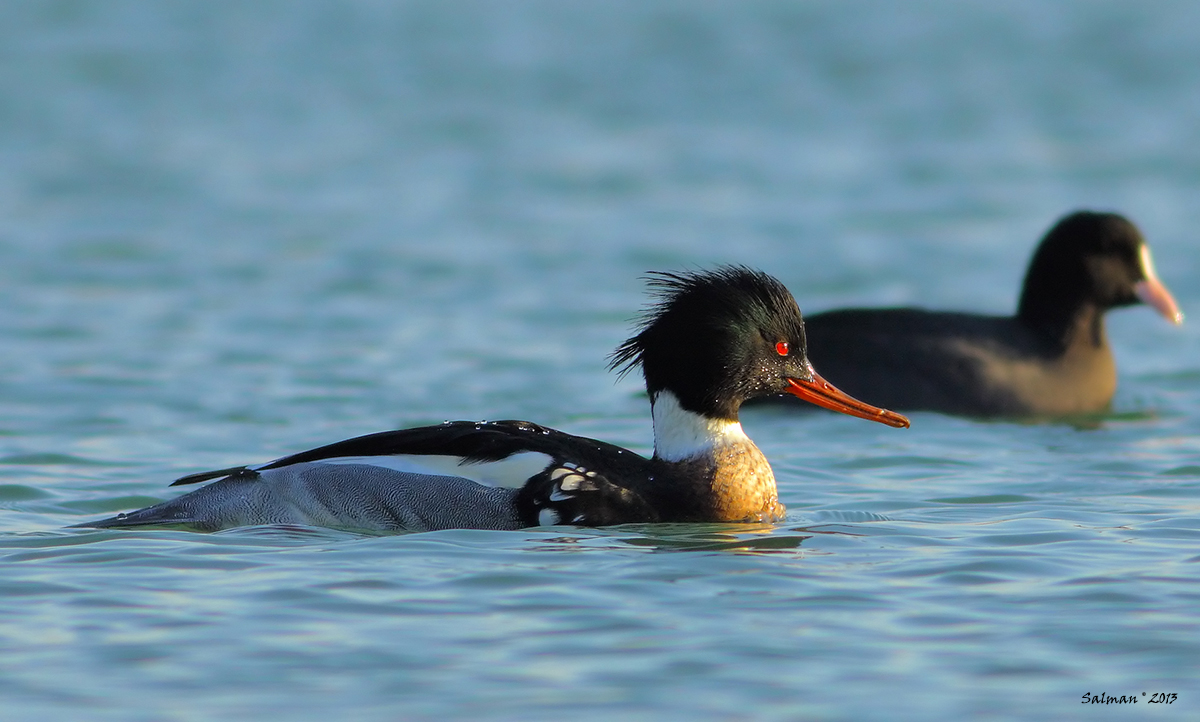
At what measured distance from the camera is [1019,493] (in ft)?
31.3

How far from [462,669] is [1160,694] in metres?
2.39

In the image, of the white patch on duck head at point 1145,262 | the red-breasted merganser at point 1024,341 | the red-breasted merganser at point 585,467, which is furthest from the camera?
the white patch on duck head at point 1145,262

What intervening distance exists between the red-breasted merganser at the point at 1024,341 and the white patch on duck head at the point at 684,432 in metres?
4.07

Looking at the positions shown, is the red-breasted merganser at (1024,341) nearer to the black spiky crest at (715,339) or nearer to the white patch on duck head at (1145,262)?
the white patch on duck head at (1145,262)

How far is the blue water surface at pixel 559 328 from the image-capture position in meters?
6.30

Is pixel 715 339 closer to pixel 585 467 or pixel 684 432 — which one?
pixel 684 432

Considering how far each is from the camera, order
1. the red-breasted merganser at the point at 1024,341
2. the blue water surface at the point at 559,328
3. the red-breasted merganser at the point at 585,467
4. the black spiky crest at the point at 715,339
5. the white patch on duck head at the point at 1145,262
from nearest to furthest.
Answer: the blue water surface at the point at 559,328
the red-breasted merganser at the point at 585,467
the black spiky crest at the point at 715,339
the red-breasted merganser at the point at 1024,341
the white patch on duck head at the point at 1145,262

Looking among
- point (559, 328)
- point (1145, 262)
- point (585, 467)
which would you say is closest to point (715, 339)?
point (585, 467)

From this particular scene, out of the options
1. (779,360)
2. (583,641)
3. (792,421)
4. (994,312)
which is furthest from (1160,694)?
(994,312)

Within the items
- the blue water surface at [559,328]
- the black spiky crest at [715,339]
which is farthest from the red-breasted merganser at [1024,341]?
the black spiky crest at [715,339]

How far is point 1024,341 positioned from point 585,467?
5.92 metres

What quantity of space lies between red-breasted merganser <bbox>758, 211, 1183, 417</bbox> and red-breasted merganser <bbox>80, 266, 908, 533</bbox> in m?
3.79

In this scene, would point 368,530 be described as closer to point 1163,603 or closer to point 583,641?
point 583,641

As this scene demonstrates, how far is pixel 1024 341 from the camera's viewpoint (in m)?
13.2
